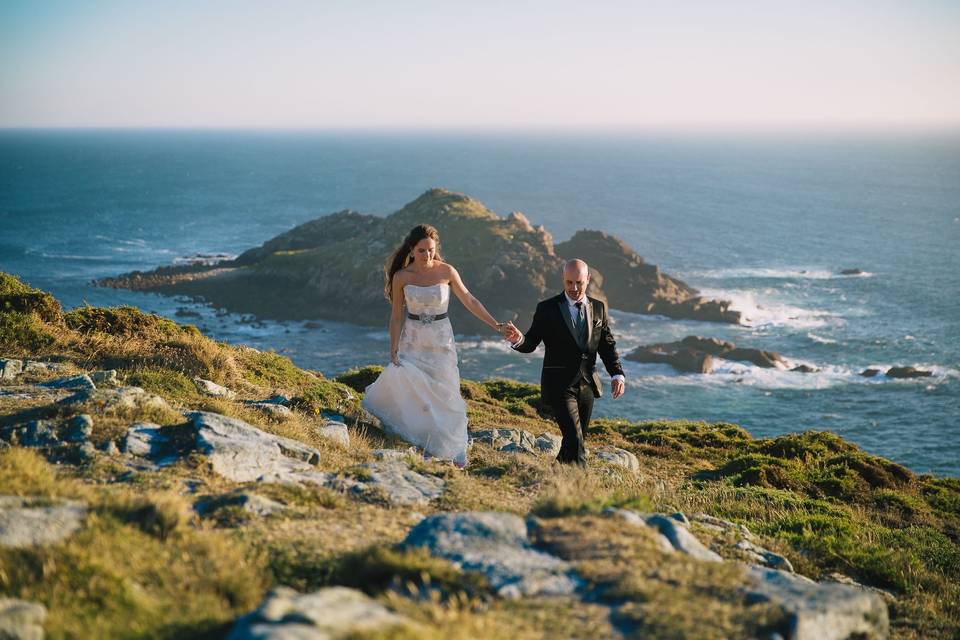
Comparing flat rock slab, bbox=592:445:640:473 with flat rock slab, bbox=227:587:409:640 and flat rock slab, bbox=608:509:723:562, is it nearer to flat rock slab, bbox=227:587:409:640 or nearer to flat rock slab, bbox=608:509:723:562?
flat rock slab, bbox=608:509:723:562

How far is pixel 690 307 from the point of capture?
3066 inches

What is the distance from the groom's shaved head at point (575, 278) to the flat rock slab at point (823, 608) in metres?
5.54

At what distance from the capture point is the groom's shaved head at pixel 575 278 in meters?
10.5

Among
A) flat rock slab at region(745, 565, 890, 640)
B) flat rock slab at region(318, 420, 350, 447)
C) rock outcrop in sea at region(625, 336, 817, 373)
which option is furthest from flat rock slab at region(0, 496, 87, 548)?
rock outcrop in sea at region(625, 336, 817, 373)

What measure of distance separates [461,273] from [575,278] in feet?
237

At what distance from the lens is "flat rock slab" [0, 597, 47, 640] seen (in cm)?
416

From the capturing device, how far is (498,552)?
553cm

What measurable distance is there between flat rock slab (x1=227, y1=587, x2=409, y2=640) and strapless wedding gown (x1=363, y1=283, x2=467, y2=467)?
299 inches

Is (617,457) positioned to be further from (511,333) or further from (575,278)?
(575,278)

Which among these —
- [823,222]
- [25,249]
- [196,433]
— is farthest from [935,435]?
[25,249]

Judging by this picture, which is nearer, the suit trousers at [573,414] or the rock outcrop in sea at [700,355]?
the suit trousers at [573,414]

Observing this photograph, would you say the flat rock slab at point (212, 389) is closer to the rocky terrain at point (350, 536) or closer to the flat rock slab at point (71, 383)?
the rocky terrain at point (350, 536)

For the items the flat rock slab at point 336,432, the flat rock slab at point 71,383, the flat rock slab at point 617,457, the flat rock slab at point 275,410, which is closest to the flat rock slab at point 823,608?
the flat rock slab at point 336,432

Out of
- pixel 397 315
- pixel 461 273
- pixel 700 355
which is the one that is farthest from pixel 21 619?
pixel 461 273
